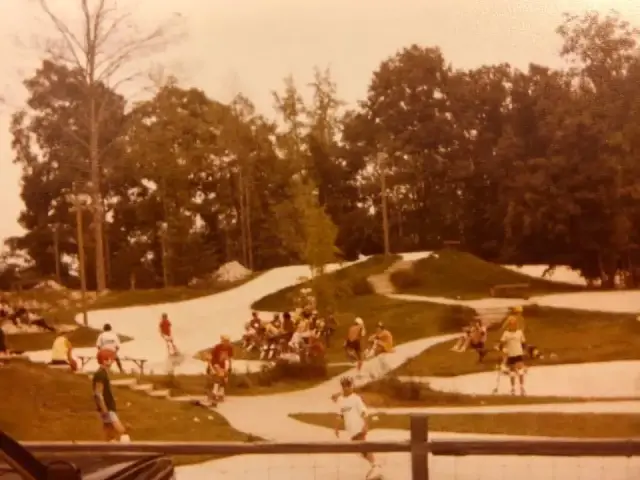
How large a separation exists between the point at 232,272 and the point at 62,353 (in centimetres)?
99

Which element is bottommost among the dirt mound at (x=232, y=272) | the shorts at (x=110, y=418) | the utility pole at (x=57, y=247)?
the shorts at (x=110, y=418)

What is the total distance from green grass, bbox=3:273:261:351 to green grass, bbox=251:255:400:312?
159 mm

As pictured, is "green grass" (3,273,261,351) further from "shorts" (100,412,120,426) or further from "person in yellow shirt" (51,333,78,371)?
"shorts" (100,412,120,426)

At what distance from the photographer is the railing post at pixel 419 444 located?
383cm

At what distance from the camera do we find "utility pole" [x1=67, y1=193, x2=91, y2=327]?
14.4 ft

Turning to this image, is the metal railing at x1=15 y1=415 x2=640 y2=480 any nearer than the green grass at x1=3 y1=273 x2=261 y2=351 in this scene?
Yes

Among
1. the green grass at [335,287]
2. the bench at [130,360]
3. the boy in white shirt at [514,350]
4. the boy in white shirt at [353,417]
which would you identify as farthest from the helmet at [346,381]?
the bench at [130,360]

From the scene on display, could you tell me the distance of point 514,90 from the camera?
424 cm

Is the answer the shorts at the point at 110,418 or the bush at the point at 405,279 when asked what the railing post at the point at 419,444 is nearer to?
the bush at the point at 405,279

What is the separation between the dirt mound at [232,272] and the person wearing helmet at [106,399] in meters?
0.69

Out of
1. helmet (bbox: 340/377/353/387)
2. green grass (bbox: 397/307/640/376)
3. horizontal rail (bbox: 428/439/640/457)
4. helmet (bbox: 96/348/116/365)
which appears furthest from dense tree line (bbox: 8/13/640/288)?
horizontal rail (bbox: 428/439/640/457)

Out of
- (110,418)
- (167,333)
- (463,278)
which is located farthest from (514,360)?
(110,418)

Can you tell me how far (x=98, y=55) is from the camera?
14.6 feet

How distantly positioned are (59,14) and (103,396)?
204 cm
